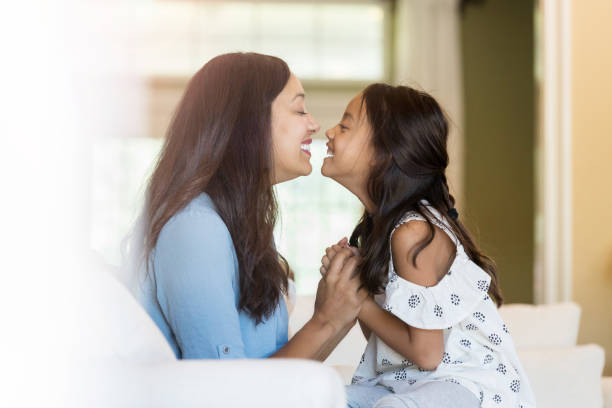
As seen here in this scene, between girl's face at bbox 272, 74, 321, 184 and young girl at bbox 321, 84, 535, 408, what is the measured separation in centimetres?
17

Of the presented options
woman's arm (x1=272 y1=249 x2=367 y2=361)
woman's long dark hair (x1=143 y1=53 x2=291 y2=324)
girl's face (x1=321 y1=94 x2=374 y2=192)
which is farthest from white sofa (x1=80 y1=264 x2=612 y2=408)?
girl's face (x1=321 y1=94 x2=374 y2=192)

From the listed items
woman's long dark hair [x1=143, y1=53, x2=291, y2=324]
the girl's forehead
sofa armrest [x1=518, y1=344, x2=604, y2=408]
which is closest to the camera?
woman's long dark hair [x1=143, y1=53, x2=291, y2=324]

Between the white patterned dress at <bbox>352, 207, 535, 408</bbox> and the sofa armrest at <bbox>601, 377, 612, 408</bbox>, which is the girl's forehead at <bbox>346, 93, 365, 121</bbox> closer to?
the white patterned dress at <bbox>352, 207, 535, 408</bbox>

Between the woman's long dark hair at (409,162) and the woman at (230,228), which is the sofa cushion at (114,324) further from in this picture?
the woman's long dark hair at (409,162)

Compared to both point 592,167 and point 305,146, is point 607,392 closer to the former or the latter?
point 305,146

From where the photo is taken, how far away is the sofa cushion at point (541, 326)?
2299 mm

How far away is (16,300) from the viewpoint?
2.75ft

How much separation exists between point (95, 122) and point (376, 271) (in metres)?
3.70

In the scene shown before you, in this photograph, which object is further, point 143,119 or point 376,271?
point 143,119

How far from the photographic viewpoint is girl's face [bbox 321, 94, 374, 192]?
6.02 feet

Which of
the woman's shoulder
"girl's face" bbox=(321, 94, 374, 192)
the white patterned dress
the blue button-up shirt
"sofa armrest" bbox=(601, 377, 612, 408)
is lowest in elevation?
"sofa armrest" bbox=(601, 377, 612, 408)

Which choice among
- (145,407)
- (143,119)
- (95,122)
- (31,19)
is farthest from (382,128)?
(143,119)

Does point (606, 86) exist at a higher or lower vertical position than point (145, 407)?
higher

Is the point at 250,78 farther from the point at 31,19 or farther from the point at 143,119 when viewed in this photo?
the point at 143,119
